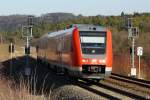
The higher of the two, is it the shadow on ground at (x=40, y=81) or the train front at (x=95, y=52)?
the train front at (x=95, y=52)

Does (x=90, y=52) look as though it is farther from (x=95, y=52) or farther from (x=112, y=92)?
(x=112, y=92)

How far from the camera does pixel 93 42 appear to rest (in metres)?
24.7

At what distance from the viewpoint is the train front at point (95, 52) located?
24188mm

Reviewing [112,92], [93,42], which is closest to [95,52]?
[93,42]

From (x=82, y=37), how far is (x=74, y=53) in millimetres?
907

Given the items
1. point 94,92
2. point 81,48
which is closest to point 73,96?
point 94,92

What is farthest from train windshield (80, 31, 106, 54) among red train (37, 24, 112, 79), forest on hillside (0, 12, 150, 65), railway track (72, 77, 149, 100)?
forest on hillside (0, 12, 150, 65)

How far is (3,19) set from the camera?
400 feet

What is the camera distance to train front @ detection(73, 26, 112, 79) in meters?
24.2

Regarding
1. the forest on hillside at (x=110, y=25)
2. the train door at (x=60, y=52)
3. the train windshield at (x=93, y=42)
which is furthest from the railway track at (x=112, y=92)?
the forest on hillside at (x=110, y=25)

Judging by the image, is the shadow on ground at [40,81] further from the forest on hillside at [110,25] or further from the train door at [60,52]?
the forest on hillside at [110,25]

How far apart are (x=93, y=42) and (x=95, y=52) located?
1.74ft

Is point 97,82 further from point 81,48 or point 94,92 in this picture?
point 94,92

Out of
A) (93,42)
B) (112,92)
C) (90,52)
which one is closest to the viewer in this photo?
(112,92)
